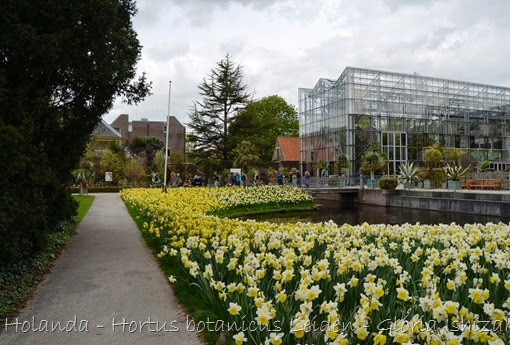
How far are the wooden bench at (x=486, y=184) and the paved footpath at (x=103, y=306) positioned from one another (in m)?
27.4

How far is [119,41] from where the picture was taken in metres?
9.27

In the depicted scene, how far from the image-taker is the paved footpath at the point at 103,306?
4.59 metres

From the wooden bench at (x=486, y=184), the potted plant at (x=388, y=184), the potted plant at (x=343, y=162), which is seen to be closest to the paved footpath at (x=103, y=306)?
the potted plant at (x=388, y=184)

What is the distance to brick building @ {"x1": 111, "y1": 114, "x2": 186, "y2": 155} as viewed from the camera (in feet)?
216

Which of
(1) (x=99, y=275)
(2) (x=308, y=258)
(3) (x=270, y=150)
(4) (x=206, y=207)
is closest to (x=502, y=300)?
(2) (x=308, y=258)

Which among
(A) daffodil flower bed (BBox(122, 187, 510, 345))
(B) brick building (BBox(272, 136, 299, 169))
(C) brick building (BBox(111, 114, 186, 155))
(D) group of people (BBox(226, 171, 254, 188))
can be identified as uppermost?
(C) brick building (BBox(111, 114, 186, 155))

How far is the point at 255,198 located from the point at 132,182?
19014 millimetres

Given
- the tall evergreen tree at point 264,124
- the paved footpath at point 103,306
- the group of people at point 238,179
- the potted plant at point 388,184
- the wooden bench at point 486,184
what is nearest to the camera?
the paved footpath at point 103,306

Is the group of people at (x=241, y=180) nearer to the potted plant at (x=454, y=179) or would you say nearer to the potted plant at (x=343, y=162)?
the potted plant at (x=343, y=162)

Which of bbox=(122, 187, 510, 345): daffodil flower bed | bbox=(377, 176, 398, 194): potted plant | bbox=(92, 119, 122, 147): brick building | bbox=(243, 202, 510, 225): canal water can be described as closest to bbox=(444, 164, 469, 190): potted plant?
bbox=(377, 176, 398, 194): potted plant

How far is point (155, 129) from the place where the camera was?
220ft

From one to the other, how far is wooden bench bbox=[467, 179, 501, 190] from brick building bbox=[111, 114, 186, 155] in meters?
43.5

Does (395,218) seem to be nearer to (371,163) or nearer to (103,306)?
(371,163)

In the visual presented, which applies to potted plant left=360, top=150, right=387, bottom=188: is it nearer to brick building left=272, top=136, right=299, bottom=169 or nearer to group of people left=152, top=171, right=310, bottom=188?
group of people left=152, top=171, right=310, bottom=188
